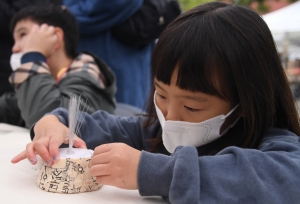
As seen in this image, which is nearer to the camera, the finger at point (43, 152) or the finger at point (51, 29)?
the finger at point (43, 152)

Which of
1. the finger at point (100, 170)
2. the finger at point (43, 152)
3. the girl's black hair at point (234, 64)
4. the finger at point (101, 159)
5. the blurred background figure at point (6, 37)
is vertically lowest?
the blurred background figure at point (6, 37)

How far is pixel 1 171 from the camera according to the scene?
99 cm

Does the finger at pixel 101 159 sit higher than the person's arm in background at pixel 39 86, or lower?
higher

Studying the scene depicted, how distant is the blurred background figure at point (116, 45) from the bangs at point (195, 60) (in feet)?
3.97

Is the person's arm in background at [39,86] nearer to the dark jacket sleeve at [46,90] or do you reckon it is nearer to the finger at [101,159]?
the dark jacket sleeve at [46,90]

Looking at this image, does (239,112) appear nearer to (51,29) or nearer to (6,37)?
(51,29)

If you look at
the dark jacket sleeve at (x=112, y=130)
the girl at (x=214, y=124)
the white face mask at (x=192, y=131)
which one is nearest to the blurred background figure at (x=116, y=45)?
the dark jacket sleeve at (x=112, y=130)

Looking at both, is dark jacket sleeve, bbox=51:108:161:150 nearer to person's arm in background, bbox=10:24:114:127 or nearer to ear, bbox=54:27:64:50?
person's arm in background, bbox=10:24:114:127

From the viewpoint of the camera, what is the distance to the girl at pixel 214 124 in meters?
0.77

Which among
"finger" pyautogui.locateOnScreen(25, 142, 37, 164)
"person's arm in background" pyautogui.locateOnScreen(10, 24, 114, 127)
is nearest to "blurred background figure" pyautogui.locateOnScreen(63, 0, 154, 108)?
"person's arm in background" pyautogui.locateOnScreen(10, 24, 114, 127)

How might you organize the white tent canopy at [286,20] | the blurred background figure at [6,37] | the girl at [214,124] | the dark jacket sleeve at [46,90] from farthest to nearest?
1. the white tent canopy at [286,20]
2. the blurred background figure at [6,37]
3. the dark jacket sleeve at [46,90]
4. the girl at [214,124]

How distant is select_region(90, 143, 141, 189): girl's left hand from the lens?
2.69 ft

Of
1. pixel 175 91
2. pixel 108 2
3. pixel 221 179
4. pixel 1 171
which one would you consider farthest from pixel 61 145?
pixel 108 2

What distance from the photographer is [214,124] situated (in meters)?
1.02
